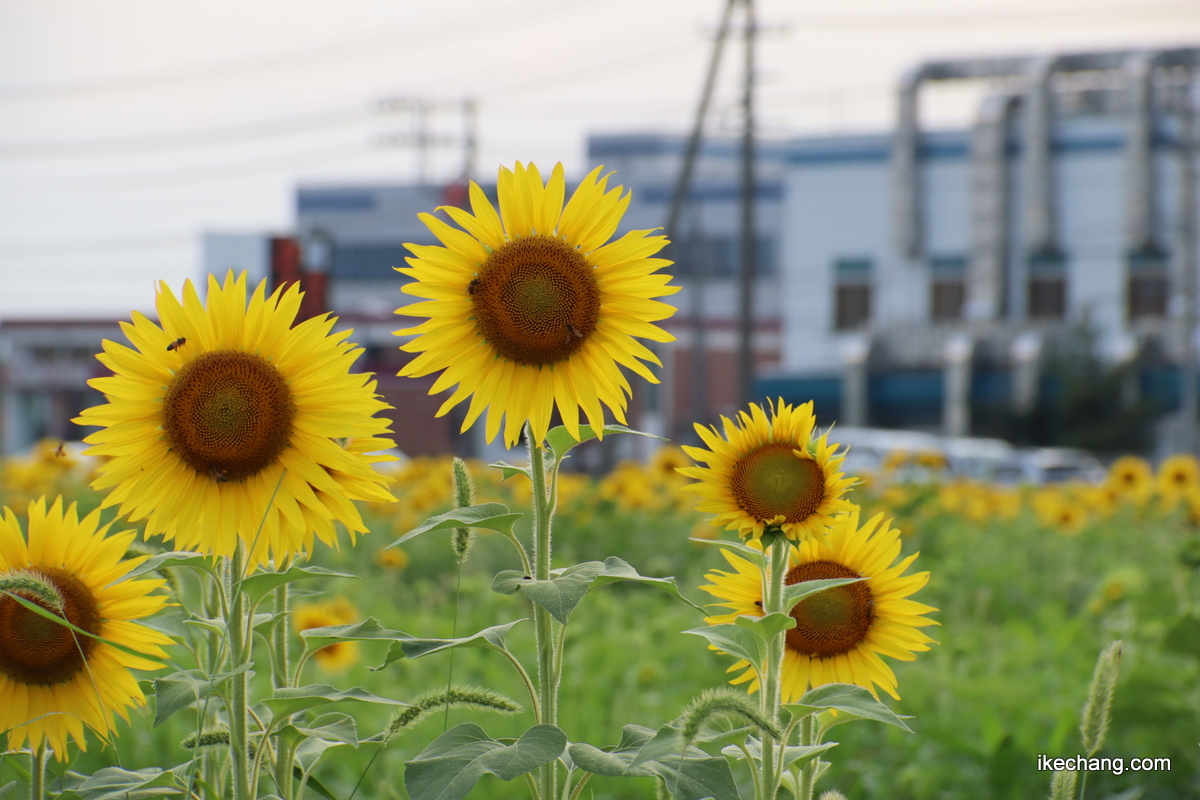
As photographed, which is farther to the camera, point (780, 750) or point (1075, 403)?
point (1075, 403)

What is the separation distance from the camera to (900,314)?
3616 centimetres

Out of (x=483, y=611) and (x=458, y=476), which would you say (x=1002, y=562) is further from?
(x=458, y=476)

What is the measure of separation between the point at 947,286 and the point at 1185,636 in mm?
34491

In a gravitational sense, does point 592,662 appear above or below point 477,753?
below

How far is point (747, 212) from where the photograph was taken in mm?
17422

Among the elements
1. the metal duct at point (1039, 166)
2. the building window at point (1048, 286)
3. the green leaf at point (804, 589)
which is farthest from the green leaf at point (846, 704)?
the building window at point (1048, 286)

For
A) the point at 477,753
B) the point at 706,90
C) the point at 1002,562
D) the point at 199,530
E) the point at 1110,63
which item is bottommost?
the point at 1002,562

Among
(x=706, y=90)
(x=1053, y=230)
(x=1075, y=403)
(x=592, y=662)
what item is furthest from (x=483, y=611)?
(x=1053, y=230)

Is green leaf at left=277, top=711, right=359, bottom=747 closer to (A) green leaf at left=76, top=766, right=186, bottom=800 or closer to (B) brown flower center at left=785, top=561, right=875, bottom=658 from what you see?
(A) green leaf at left=76, top=766, right=186, bottom=800

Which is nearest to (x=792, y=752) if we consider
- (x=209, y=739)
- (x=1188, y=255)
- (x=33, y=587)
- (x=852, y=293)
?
(x=209, y=739)

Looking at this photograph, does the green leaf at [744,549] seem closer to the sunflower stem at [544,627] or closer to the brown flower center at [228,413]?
the sunflower stem at [544,627]

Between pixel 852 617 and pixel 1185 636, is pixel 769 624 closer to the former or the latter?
pixel 852 617

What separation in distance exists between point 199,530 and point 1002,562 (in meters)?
6.48

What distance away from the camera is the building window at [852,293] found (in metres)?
36.9
